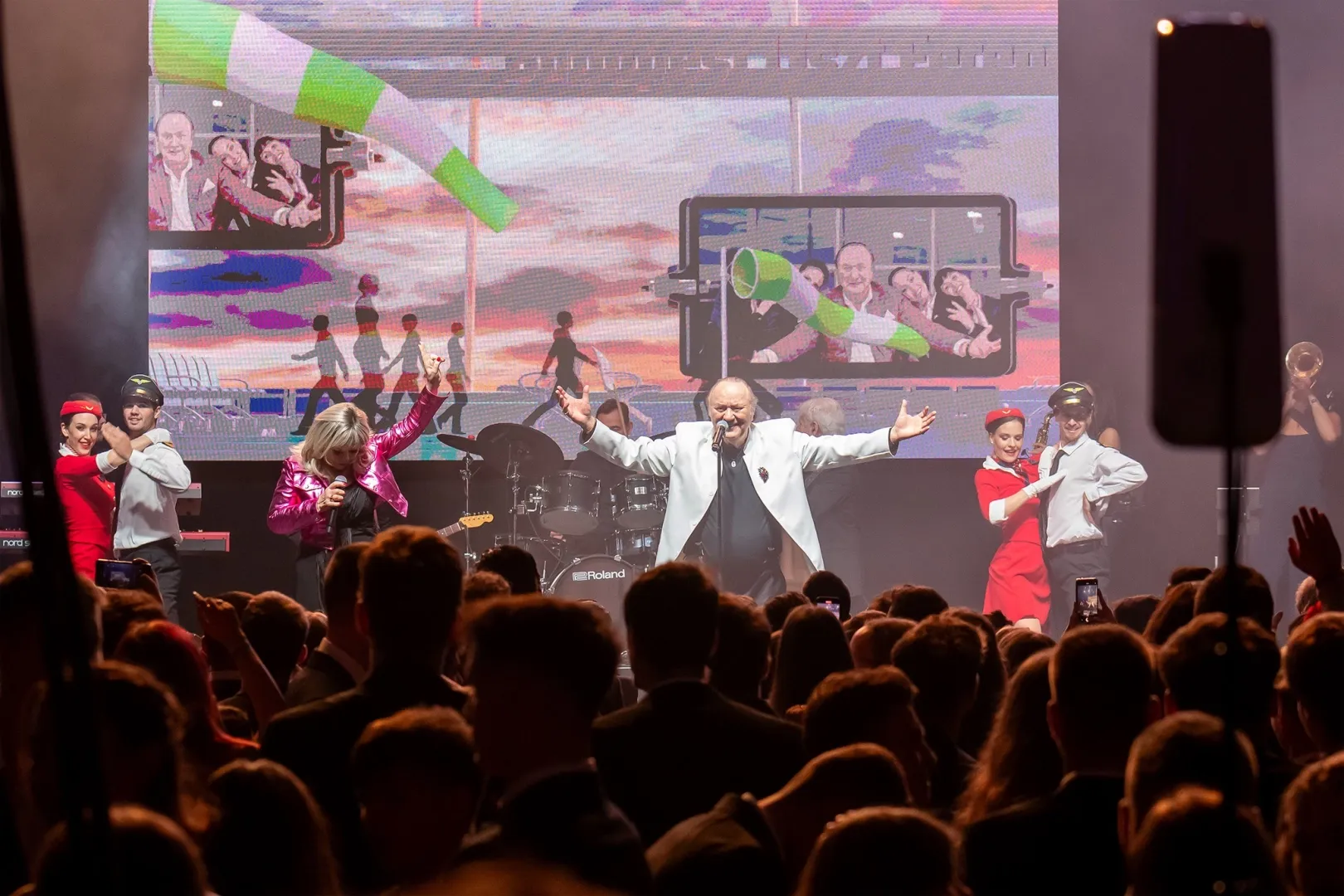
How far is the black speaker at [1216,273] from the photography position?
1.17 m

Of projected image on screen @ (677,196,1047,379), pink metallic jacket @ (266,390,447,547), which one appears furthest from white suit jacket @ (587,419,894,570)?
pink metallic jacket @ (266,390,447,547)

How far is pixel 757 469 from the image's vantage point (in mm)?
8930

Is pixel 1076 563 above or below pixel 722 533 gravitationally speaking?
below

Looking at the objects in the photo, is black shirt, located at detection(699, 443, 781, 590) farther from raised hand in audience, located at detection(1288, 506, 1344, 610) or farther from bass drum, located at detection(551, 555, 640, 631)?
raised hand in audience, located at detection(1288, 506, 1344, 610)

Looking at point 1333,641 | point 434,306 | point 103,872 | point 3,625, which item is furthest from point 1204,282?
point 434,306

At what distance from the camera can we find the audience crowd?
142cm

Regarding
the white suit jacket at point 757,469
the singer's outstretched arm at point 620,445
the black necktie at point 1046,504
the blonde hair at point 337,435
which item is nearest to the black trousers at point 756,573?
the white suit jacket at point 757,469

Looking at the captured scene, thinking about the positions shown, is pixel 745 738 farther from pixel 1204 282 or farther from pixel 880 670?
pixel 1204 282

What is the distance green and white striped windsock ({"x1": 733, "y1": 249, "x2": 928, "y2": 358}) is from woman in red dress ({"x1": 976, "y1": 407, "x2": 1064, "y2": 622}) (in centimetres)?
86

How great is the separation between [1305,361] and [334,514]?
20.8ft

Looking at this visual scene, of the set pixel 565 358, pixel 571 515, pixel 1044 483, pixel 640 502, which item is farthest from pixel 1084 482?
pixel 565 358

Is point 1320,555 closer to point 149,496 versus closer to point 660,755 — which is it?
point 660,755

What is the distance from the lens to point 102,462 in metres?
8.59

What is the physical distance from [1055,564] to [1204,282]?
27.1 ft
